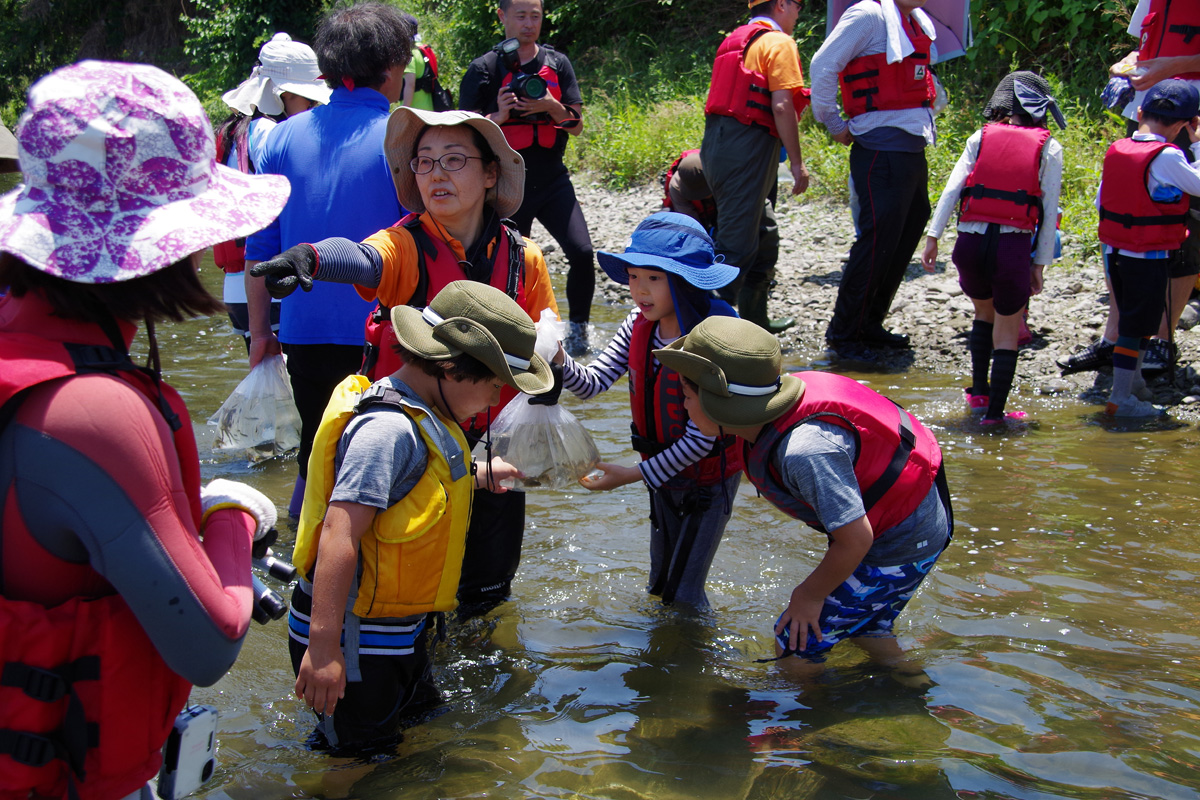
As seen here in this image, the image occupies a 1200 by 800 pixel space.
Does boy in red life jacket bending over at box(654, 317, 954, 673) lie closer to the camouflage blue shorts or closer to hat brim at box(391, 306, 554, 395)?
the camouflage blue shorts

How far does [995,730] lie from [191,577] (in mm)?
2513

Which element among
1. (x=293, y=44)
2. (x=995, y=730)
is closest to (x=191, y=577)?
(x=995, y=730)

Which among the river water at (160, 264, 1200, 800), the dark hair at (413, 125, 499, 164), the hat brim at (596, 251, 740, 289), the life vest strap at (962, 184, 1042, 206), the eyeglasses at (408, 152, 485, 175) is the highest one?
the dark hair at (413, 125, 499, 164)

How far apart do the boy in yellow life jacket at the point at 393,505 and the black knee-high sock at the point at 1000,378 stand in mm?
3997

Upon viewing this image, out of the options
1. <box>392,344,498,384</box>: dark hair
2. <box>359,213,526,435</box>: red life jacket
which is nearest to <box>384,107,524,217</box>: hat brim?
<box>359,213,526,435</box>: red life jacket

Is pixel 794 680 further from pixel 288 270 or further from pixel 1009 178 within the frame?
pixel 1009 178

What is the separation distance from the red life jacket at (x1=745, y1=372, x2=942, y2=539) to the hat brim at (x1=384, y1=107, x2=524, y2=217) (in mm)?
1156

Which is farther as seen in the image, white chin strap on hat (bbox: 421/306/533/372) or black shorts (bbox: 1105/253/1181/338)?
black shorts (bbox: 1105/253/1181/338)

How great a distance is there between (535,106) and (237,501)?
509 centimetres

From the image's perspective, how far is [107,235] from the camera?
5.17ft

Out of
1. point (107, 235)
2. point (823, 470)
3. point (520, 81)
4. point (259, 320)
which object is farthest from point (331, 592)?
point (520, 81)

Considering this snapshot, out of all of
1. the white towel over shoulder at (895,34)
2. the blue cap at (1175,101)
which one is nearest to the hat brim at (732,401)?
the blue cap at (1175,101)

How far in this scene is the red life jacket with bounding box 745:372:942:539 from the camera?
2.96 metres

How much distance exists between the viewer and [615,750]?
3053 mm
